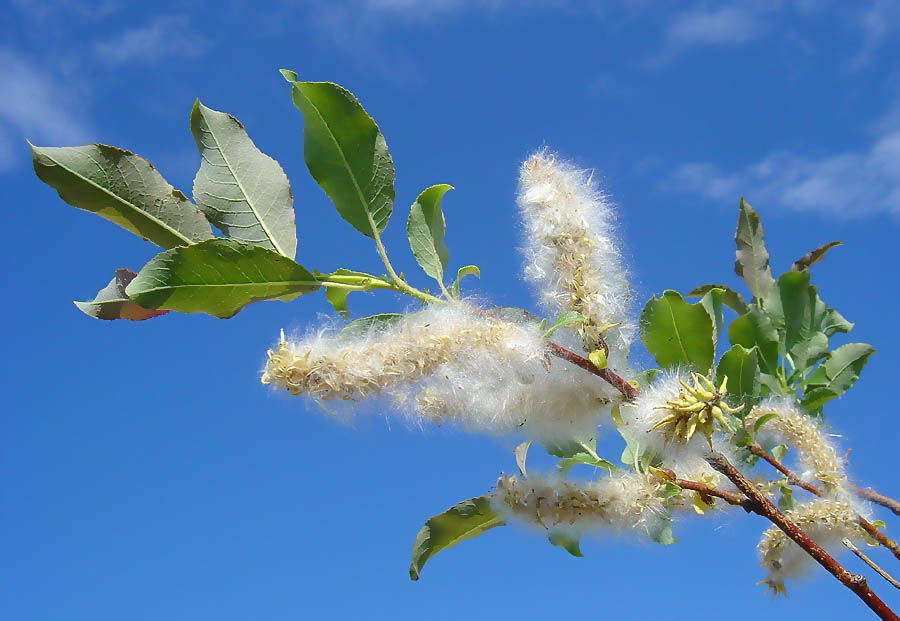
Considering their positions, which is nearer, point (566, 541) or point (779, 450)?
point (566, 541)

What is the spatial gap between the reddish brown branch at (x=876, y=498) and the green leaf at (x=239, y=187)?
1.54 meters

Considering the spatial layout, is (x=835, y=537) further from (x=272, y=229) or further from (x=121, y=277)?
(x=121, y=277)

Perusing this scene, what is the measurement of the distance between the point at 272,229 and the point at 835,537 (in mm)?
1515

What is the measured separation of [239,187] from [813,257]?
6.88ft

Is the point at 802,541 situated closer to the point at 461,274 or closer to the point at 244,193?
the point at 461,274

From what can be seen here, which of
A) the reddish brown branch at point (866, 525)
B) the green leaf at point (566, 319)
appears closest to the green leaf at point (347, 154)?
the green leaf at point (566, 319)

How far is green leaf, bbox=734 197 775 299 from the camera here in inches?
99.0

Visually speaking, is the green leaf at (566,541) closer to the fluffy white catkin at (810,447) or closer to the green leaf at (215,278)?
the fluffy white catkin at (810,447)

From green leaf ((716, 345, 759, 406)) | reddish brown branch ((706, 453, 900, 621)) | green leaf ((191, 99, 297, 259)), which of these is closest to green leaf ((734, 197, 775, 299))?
green leaf ((716, 345, 759, 406))

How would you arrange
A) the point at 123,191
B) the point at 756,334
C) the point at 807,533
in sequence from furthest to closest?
the point at 756,334 → the point at 807,533 → the point at 123,191

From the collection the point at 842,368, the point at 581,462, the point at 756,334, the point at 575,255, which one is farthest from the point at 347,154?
the point at 842,368

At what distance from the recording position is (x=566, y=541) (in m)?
1.77

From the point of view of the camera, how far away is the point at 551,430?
5.45ft

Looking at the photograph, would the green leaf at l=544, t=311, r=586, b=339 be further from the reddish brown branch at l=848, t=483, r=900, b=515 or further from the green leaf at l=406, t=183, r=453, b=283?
the reddish brown branch at l=848, t=483, r=900, b=515
